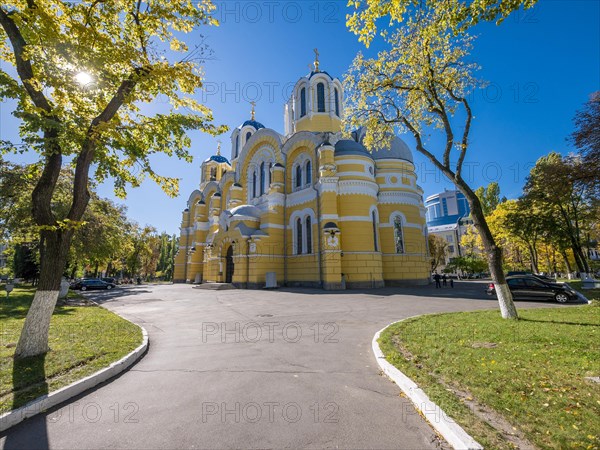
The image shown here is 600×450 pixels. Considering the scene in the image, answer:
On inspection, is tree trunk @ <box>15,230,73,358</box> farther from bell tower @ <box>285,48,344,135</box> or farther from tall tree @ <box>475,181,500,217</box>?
tall tree @ <box>475,181,500,217</box>

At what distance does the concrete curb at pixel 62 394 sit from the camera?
3.59m

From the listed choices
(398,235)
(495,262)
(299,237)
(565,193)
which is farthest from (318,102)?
(495,262)

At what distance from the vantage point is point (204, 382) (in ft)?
15.7

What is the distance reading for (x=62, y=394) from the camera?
4246mm

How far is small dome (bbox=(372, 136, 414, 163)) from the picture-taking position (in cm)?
2744

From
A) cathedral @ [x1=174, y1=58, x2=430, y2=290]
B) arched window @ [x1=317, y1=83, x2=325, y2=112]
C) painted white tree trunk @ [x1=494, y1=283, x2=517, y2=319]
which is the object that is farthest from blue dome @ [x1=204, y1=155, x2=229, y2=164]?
painted white tree trunk @ [x1=494, y1=283, x2=517, y2=319]

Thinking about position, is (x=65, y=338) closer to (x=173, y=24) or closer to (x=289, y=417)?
(x=289, y=417)

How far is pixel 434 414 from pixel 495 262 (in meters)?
7.84

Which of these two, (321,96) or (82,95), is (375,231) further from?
(82,95)

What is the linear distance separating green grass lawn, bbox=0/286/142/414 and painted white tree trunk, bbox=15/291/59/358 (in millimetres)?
243

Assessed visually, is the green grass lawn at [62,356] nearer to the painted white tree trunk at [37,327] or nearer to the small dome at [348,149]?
the painted white tree trunk at [37,327]

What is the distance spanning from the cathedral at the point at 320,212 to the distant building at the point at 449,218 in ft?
165

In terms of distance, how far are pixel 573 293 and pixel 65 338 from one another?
19.0 m

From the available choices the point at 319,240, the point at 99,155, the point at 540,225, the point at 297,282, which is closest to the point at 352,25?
the point at 99,155
